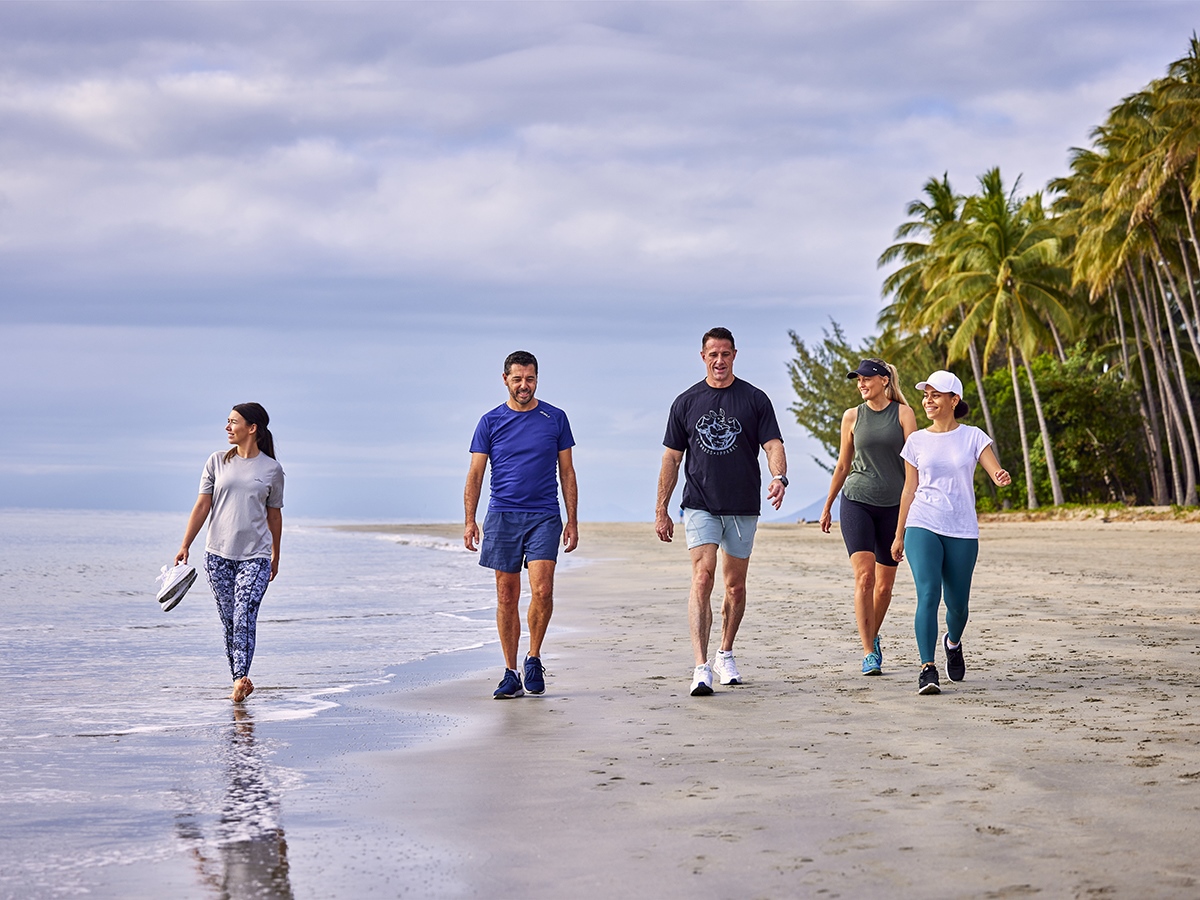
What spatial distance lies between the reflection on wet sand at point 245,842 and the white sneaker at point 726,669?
117 inches

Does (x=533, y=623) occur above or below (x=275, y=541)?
below

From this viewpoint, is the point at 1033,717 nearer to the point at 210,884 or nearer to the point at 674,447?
the point at 674,447

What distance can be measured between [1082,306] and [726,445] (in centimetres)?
4366

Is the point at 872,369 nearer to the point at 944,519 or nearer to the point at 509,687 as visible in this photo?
the point at 944,519

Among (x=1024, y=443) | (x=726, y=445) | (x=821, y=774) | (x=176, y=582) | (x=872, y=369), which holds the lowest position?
(x=821, y=774)

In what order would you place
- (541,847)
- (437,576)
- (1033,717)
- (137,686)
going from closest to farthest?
(541,847), (1033,717), (137,686), (437,576)

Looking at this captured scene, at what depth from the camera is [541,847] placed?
3.92 metres

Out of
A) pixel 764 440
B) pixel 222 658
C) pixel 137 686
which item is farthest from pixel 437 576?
pixel 764 440

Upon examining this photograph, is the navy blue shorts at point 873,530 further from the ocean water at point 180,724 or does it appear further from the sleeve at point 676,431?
the ocean water at point 180,724

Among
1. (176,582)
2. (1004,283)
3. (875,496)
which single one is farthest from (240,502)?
(1004,283)

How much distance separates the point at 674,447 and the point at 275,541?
2407mm

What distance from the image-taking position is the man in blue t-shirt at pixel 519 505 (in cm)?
723

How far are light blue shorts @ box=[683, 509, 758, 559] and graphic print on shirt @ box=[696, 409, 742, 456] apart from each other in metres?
0.37

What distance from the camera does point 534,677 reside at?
727 centimetres
